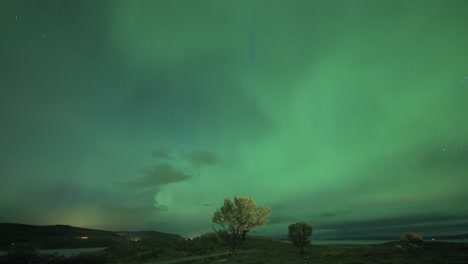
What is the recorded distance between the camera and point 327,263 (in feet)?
210

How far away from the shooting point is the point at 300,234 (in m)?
101

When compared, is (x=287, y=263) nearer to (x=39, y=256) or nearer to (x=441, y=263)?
(x=441, y=263)

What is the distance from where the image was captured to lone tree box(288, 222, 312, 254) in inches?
3974

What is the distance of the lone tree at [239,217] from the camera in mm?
50719

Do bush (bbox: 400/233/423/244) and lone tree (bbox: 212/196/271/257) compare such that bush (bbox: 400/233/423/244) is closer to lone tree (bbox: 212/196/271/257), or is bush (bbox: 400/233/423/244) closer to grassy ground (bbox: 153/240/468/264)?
grassy ground (bbox: 153/240/468/264)

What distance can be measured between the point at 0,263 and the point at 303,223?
89.0m

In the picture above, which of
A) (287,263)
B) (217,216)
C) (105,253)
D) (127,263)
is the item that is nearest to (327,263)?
(287,263)

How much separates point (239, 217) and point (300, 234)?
59279mm

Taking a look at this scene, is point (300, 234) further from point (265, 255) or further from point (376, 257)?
point (376, 257)

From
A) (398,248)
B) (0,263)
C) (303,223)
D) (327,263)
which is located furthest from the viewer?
(303,223)

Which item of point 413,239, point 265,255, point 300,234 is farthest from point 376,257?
point 413,239

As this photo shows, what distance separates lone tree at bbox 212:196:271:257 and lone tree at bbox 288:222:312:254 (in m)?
56.0

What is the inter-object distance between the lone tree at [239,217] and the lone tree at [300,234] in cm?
5600

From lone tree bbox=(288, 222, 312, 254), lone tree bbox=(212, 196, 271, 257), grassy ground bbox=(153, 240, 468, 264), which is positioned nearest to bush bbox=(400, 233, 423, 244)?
grassy ground bbox=(153, 240, 468, 264)
